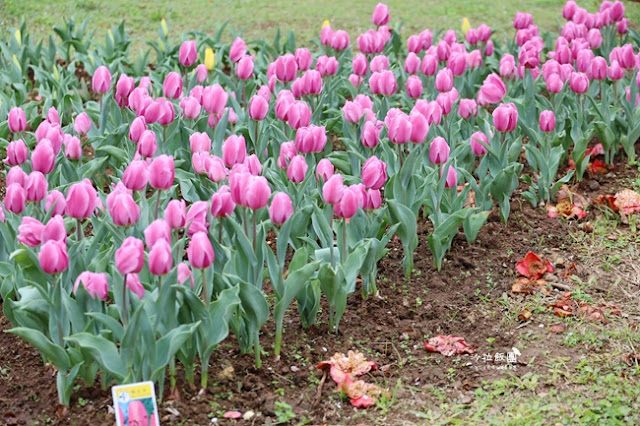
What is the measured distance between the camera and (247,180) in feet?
10.1

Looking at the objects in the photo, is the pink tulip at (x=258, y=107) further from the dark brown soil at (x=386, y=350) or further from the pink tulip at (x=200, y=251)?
the pink tulip at (x=200, y=251)

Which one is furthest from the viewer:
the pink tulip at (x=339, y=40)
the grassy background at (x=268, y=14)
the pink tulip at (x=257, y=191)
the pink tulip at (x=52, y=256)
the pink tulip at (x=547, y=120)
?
the grassy background at (x=268, y=14)

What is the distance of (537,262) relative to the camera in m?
4.05

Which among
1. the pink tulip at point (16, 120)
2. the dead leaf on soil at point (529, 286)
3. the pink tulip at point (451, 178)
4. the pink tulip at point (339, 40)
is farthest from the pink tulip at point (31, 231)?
the pink tulip at point (339, 40)

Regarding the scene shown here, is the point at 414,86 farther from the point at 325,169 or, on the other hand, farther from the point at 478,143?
the point at 325,169

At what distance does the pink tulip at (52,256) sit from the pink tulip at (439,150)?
1.66 meters

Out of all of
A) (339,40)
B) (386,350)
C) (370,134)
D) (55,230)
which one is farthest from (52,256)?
(339,40)

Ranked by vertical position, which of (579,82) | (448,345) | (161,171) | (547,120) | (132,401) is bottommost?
(448,345)

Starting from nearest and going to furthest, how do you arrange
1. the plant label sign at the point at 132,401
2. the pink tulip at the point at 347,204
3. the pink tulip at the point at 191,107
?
1. the plant label sign at the point at 132,401
2. the pink tulip at the point at 347,204
3. the pink tulip at the point at 191,107

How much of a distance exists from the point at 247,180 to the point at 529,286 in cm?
148

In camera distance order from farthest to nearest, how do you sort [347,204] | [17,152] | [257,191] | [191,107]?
[191,107] → [17,152] → [347,204] → [257,191]

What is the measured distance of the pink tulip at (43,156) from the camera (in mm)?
3469

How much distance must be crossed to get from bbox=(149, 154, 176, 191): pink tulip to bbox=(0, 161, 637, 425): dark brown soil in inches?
26.5

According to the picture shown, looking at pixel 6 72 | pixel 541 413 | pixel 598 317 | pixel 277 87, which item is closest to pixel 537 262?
pixel 598 317
